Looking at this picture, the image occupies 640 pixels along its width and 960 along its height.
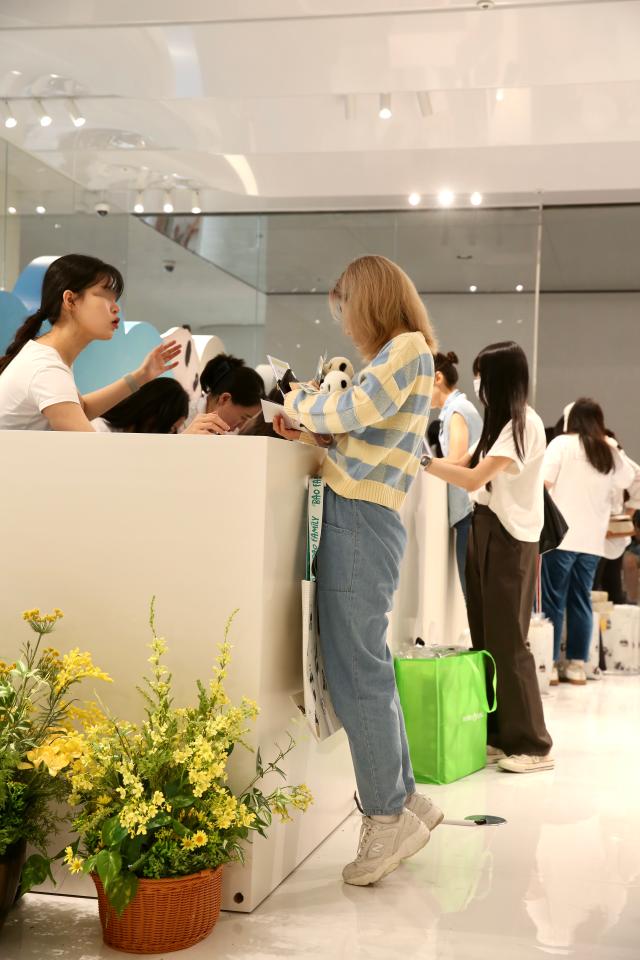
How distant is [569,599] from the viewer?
595cm

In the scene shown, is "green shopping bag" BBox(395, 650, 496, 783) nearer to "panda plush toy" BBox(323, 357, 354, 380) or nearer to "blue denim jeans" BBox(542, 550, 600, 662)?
"panda plush toy" BBox(323, 357, 354, 380)

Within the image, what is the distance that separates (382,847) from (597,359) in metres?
8.26

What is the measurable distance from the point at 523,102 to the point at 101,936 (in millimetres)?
5303

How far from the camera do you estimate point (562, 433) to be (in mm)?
6402

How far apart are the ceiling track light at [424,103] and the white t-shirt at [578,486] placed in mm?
2057

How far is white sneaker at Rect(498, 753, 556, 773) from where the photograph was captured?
3.55 metres

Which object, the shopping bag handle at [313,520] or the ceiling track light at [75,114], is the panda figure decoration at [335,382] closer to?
the shopping bag handle at [313,520]

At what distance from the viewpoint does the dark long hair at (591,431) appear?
6.06 metres

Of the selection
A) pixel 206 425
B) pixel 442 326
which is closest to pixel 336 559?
pixel 206 425

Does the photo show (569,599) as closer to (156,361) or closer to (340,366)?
(156,361)

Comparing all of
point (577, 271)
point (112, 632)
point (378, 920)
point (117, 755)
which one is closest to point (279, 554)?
point (112, 632)

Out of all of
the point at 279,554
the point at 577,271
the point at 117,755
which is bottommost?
the point at 117,755

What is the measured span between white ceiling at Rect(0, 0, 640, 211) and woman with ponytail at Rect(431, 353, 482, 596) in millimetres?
1551

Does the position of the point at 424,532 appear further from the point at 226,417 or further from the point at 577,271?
the point at 577,271
